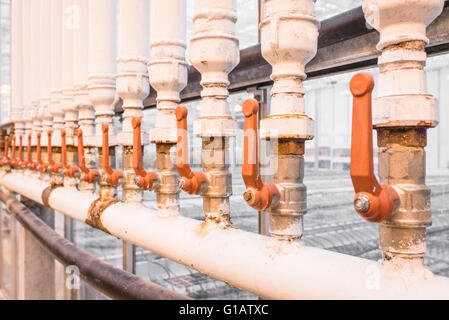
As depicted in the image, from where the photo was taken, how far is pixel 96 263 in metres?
1.03

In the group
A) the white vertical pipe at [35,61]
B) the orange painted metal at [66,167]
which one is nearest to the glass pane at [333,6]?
the orange painted metal at [66,167]

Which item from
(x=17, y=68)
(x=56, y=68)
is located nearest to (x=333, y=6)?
(x=56, y=68)

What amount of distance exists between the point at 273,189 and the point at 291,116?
0.37 feet

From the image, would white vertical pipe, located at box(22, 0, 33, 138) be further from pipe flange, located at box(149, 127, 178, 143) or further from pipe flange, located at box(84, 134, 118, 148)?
pipe flange, located at box(149, 127, 178, 143)

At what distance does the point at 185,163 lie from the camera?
2.43ft

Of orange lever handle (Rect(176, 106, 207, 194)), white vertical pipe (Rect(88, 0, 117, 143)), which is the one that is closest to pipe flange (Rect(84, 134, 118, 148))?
white vertical pipe (Rect(88, 0, 117, 143))

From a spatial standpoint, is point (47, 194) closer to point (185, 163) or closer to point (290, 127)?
point (185, 163)

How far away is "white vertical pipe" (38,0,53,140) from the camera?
5.48 ft

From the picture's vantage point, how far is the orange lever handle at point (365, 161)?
437 millimetres

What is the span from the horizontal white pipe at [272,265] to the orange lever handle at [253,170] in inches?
3.1

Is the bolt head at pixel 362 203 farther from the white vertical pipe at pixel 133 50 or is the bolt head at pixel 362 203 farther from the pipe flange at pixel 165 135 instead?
the white vertical pipe at pixel 133 50

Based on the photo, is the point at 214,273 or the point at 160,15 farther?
the point at 160,15
